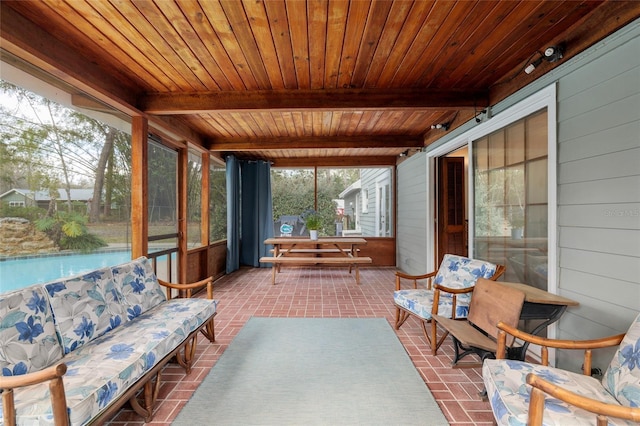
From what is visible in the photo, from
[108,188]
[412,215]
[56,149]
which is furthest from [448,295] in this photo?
[56,149]

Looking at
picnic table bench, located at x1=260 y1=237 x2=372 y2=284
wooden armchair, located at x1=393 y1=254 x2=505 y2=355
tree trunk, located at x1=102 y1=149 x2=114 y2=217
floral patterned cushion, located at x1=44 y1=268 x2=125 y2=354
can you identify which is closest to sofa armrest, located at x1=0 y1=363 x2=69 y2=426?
floral patterned cushion, located at x1=44 y1=268 x2=125 y2=354

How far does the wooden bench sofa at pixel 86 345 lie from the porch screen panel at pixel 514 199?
9.70ft

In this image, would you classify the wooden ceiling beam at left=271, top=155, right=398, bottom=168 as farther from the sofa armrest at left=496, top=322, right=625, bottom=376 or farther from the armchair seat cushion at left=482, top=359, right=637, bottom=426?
the armchair seat cushion at left=482, top=359, right=637, bottom=426

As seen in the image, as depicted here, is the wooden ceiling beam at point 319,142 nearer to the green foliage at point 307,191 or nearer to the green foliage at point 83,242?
the green foliage at point 307,191

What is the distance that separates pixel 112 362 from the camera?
1.57m

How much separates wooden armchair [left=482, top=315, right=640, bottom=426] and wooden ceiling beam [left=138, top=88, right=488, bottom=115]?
2.29 metres

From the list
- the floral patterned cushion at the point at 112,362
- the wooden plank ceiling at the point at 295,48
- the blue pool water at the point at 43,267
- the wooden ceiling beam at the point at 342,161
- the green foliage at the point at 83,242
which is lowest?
the floral patterned cushion at the point at 112,362

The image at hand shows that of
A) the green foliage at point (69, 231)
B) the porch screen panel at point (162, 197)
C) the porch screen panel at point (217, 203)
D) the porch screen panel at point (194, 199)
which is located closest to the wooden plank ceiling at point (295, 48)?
the porch screen panel at point (162, 197)

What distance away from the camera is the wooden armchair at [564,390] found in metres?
1.09

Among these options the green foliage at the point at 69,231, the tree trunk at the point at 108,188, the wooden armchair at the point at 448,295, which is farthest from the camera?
the tree trunk at the point at 108,188

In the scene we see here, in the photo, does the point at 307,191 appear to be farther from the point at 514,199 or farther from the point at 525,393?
the point at 525,393

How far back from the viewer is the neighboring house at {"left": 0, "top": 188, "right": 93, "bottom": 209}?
74.7 inches

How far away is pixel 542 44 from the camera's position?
2.19 m

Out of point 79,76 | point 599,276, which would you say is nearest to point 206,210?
point 79,76
